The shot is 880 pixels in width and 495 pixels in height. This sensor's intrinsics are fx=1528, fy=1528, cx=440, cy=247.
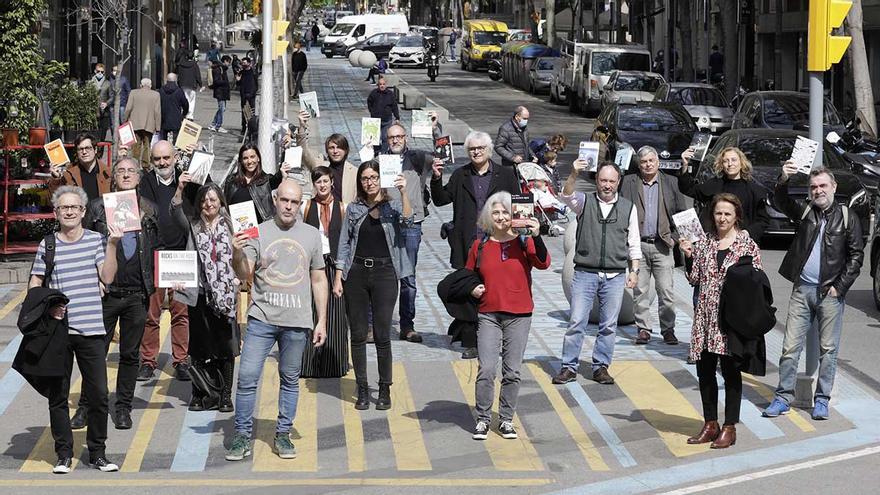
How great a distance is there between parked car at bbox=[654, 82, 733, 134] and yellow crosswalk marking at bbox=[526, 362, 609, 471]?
2502 cm

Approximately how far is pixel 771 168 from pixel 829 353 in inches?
435

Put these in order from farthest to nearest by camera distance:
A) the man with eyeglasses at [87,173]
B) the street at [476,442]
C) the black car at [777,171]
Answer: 1. the black car at [777,171]
2. the man with eyeglasses at [87,173]
3. the street at [476,442]

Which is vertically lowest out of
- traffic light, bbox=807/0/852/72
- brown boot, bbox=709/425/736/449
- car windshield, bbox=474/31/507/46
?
brown boot, bbox=709/425/736/449

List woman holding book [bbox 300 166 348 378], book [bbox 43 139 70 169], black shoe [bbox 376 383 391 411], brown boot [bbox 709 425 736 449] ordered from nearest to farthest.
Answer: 1. brown boot [bbox 709 425 736 449]
2. black shoe [bbox 376 383 391 411]
3. woman holding book [bbox 300 166 348 378]
4. book [bbox 43 139 70 169]

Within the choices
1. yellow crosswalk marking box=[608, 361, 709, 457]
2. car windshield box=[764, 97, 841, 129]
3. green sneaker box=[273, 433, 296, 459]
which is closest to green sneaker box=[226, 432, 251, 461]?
green sneaker box=[273, 433, 296, 459]

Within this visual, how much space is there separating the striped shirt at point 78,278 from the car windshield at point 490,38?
211 ft

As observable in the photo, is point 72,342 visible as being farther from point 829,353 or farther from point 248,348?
point 829,353

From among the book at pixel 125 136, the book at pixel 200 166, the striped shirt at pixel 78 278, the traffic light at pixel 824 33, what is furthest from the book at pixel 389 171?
the book at pixel 125 136

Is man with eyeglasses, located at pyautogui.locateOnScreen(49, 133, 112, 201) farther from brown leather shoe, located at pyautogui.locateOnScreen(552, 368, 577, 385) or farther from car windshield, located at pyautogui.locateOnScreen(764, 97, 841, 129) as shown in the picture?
car windshield, located at pyautogui.locateOnScreen(764, 97, 841, 129)

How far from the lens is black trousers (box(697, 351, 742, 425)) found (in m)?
10.2

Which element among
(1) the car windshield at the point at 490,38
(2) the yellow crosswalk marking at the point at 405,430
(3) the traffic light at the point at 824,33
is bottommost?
(2) the yellow crosswalk marking at the point at 405,430

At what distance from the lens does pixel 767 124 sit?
3030 centimetres

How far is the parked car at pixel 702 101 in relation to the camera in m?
37.2

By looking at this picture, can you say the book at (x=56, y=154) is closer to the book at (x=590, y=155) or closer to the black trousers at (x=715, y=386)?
the book at (x=590, y=155)
